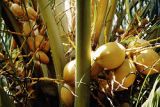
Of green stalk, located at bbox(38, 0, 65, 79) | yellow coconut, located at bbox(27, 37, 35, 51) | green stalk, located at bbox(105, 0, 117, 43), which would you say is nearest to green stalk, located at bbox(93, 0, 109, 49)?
green stalk, located at bbox(105, 0, 117, 43)

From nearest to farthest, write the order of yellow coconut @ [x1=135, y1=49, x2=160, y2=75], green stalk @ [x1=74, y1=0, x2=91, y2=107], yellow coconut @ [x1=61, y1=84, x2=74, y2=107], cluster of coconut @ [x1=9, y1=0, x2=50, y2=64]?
green stalk @ [x1=74, y1=0, x2=91, y2=107], yellow coconut @ [x1=135, y1=49, x2=160, y2=75], yellow coconut @ [x1=61, y1=84, x2=74, y2=107], cluster of coconut @ [x1=9, y1=0, x2=50, y2=64]

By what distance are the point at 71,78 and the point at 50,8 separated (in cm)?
29

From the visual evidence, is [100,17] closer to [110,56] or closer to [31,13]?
[110,56]

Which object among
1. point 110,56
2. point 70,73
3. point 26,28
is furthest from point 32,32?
point 110,56

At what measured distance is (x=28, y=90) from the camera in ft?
4.62

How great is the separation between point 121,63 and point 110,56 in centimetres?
6

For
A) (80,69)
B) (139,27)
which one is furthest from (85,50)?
(139,27)

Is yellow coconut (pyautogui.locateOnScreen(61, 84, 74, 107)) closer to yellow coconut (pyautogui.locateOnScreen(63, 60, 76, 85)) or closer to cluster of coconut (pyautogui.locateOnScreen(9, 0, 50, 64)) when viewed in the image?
yellow coconut (pyautogui.locateOnScreen(63, 60, 76, 85))

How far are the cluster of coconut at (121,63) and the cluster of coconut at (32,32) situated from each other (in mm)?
181

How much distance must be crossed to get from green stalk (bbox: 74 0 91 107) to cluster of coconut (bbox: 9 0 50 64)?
26cm

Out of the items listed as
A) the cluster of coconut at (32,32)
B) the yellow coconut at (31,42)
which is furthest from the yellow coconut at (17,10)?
the yellow coconut at (31,42)

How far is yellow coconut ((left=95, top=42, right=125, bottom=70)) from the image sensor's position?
117 cm

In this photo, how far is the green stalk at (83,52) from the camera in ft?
3.60

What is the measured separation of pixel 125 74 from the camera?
1192mm
